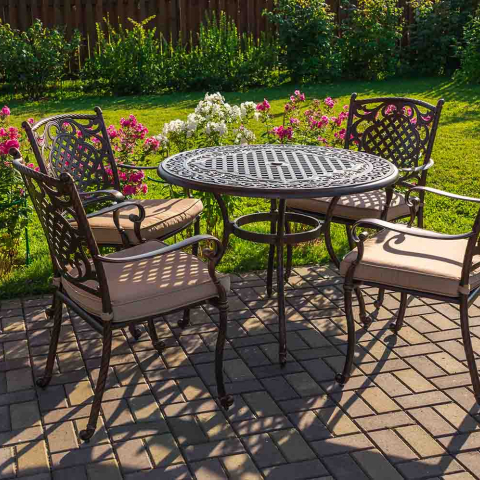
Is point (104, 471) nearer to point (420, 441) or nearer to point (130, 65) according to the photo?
point (420, 441)

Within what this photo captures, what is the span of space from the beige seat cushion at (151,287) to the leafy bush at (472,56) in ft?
27.2

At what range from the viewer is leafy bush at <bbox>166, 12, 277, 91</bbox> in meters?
11.1

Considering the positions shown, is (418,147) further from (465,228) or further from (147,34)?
(147,34)

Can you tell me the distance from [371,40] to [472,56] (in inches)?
70.2

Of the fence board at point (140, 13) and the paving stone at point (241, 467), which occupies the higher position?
the fence board at point (140, 13)

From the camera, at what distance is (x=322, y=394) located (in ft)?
11.4

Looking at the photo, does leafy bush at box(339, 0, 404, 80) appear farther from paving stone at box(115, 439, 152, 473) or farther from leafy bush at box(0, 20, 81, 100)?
paving stone at box(115, 439, 152, 473)

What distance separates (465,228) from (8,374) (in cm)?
359

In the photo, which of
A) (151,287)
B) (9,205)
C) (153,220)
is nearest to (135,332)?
(153,220)

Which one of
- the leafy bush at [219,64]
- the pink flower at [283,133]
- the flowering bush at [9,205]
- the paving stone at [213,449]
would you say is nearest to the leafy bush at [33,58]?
the leafy bush at [219,64]

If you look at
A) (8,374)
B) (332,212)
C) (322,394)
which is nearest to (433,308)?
(332,212)

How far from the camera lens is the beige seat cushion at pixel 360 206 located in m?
4.36

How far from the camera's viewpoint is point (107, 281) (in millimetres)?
3256

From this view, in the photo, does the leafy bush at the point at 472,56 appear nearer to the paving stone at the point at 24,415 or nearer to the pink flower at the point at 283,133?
the pink flower at the point at 283,133
